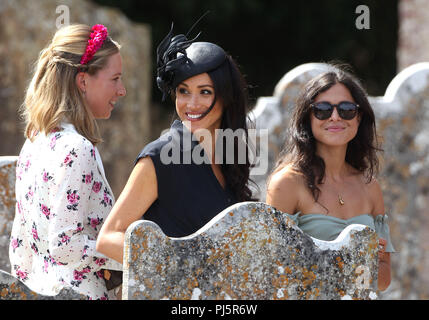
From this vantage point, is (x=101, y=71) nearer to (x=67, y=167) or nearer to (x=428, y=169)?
(x=67, y=167)

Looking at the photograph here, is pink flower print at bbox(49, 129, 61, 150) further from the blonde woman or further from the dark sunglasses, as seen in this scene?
the dark sunglasses

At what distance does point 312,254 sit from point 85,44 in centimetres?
129

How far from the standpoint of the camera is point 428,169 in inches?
240

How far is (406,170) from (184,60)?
9.93 feet

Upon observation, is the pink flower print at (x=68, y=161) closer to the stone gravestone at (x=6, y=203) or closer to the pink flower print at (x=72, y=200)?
the pink flower print at (x=72, y=200)

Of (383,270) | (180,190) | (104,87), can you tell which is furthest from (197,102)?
(383,270)

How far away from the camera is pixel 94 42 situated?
3.60 m

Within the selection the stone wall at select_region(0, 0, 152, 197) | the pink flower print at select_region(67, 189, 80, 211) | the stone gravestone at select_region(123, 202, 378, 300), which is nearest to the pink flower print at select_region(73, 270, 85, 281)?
the pink flower print at select_region(67, 189, 80, 211)

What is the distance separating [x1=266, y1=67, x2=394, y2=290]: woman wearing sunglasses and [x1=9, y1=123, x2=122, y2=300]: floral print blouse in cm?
75

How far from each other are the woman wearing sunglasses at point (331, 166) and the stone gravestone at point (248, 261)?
56 centimetres

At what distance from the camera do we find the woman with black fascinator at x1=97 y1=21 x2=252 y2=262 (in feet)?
10.4

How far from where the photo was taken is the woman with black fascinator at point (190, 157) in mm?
3170

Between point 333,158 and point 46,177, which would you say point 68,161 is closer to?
point 46,177

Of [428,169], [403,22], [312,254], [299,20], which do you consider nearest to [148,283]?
[312,254]
